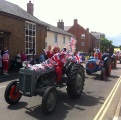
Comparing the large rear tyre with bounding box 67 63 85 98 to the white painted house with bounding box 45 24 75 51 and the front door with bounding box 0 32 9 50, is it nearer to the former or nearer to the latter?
the front door with bounding box 0 32 9 50

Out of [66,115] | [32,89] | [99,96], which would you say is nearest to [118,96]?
[99,96]

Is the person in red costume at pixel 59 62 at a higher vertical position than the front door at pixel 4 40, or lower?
lower

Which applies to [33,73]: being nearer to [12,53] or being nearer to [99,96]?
[99,96]

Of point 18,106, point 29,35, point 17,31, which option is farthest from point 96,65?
point 29,35

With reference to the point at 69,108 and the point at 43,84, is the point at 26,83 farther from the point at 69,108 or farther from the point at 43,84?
the point at 69,108

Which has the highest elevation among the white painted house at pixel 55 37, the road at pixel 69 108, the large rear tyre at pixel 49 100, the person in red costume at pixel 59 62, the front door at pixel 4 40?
the white painted house at pixel 55 37

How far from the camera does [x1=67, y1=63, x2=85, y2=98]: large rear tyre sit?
765cm

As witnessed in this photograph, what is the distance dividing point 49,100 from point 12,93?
138 centimetres

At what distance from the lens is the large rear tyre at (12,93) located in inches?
269

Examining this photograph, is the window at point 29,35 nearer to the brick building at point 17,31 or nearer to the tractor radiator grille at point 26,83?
the brick building at point 17,31

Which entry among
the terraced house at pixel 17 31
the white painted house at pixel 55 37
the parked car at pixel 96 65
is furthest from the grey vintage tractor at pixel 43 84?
the white painted house at pixel 55 37

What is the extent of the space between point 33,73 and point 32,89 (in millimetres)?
460

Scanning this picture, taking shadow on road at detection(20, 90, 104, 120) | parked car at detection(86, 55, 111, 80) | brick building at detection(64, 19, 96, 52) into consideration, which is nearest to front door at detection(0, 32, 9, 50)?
parked car at detection(86, 55, 111, 80)

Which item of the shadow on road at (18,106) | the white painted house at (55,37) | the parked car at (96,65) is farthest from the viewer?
the white painted house at (55,37)
